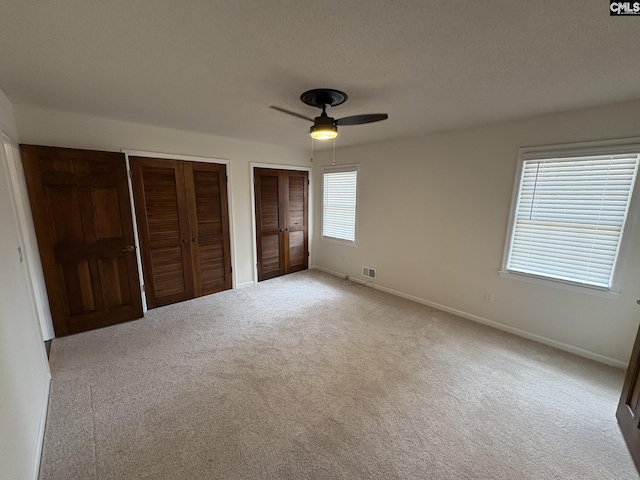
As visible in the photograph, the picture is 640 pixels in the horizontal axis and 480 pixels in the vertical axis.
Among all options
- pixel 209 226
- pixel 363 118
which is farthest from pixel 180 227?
pixel 363 118

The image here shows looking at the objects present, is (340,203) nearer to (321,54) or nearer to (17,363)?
(321,54)

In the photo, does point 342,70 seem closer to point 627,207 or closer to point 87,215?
point 627,207

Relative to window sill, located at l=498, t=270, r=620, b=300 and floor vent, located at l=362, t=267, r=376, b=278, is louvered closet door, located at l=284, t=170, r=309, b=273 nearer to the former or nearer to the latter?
floor vent, located at l=362, t=267, r=376, b=278

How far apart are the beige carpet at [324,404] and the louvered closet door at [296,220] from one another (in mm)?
2036

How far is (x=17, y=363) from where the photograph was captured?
1480 mm

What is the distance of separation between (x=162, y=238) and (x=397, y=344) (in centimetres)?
327

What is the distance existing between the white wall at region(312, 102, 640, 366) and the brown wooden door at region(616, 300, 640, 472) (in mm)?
879

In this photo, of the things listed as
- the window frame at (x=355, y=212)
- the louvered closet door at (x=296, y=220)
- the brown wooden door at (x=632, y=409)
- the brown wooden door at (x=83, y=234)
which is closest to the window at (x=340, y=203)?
the window frame at (x=355, y=212)

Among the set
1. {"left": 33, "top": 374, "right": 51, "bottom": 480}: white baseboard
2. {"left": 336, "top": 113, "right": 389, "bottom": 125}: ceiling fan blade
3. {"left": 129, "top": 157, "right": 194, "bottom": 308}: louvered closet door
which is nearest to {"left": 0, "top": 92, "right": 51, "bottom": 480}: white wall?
{"left": 33, "top": 374, "right": 51, "bottom": 480}: white baseboard

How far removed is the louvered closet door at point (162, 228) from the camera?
3238 millimetres

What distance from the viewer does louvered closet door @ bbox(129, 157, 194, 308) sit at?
3.24 m

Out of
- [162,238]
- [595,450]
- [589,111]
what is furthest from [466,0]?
[162,238]

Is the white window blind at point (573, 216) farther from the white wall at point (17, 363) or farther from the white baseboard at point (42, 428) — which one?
the white baseboard at point (42, 428)

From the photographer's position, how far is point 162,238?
11.3ft
